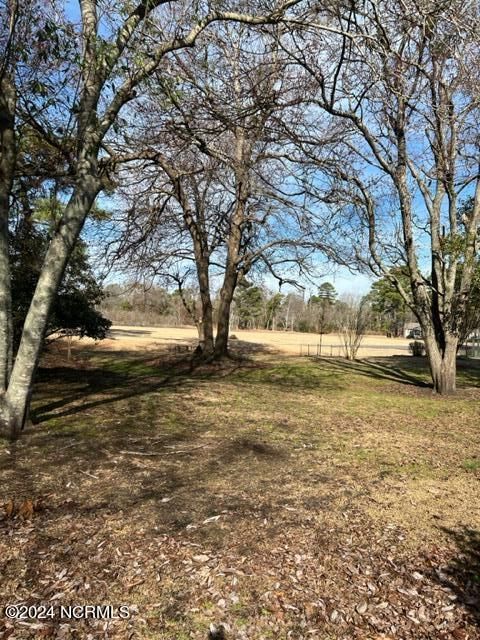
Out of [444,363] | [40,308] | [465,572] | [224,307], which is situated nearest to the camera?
[465,572]

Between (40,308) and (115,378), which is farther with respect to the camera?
(115,378)

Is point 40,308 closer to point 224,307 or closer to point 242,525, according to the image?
point 242,525

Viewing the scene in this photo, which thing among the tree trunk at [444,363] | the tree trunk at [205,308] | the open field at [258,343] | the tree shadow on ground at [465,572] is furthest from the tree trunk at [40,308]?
the open field at [258,343]

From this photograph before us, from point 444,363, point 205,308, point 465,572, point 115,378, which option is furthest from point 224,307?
point 465,572

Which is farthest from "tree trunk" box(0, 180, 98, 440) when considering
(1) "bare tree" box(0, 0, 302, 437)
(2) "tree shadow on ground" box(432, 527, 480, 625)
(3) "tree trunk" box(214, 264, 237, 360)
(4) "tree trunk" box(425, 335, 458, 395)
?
(3) "tree trunk" box(214, 264, 237, 360)

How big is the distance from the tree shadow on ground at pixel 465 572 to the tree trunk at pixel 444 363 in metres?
6.31

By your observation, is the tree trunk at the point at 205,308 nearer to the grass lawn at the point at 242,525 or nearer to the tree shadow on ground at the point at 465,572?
the grass lawn at the point at 242,525

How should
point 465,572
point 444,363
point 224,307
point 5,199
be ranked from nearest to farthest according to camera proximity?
point 465,572
point 5,199
point 444,363
point 224,307

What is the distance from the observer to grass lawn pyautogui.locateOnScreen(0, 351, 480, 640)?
2.08 meters

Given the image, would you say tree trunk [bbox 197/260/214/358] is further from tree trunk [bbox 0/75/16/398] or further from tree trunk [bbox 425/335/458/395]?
tree trunk [bbox 0/75/16/398]

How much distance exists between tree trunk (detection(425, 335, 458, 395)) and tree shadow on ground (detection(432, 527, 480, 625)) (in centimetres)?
631

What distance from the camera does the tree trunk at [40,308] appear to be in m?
4.23

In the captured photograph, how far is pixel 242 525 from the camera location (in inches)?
114

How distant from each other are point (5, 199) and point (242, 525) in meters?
3.87
